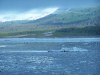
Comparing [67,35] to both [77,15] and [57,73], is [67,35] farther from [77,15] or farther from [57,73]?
[57,73]

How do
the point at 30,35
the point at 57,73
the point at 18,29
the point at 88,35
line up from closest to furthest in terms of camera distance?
the point at 57,73
the point at 88,35
the point at 30,35
the point at 18,29

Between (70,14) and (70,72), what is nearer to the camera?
(70,72)

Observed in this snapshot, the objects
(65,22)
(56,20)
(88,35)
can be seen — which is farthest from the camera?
(56,20)

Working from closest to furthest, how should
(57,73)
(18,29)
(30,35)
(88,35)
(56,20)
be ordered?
(57,73) < (88,35) < (30,35) < (18,29) < (56,20)

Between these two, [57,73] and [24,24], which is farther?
[24,24]

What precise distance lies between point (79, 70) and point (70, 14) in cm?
9067

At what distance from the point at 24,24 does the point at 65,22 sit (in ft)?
43.4

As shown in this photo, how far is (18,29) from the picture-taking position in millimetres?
91375

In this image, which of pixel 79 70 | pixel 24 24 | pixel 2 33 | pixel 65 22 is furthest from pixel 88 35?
pixel 79 70

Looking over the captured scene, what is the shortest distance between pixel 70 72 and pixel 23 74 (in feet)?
8.66

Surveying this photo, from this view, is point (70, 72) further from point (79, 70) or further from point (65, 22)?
point (65, 22)

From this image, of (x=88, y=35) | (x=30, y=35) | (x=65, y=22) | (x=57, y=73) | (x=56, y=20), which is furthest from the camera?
(x=56, y=20)

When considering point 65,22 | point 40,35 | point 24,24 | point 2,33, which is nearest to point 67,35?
point 40,35

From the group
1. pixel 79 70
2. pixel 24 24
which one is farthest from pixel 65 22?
pixel 79 70
